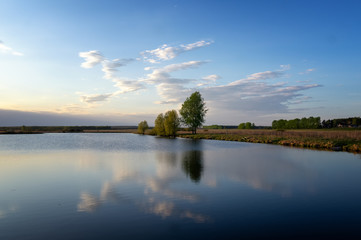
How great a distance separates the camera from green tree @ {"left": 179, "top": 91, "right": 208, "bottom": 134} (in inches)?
3120

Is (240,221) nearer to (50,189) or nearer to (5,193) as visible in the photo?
(50,189)

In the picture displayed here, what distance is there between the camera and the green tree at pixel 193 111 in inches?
3120

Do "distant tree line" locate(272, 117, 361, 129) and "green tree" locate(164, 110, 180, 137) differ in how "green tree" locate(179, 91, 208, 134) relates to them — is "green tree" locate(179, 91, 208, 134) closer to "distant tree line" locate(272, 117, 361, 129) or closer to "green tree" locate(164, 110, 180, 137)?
"green tree" locate(164, 110, 180, 137)

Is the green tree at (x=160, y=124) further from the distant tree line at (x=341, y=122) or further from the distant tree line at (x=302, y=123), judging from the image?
the distant tree line at (x=341, y=122)

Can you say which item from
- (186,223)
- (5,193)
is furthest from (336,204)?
(5,193)

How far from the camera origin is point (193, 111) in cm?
7919

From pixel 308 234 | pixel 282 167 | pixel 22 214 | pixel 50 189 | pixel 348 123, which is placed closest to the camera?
pixel 308 234

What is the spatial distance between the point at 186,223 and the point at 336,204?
6.90 meters

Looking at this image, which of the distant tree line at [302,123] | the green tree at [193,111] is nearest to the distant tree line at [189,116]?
the green tree at [193,111]

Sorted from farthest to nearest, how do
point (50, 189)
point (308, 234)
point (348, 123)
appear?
point (348, 123) < point (50, 189) < point (308, 234)

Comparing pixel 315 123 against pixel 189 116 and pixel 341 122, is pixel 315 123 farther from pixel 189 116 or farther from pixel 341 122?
pixel 189 116

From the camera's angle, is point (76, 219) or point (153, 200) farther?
point (153, 200)

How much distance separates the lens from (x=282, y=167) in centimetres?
2044

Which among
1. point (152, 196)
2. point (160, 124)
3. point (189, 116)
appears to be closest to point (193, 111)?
point (189, 116)
